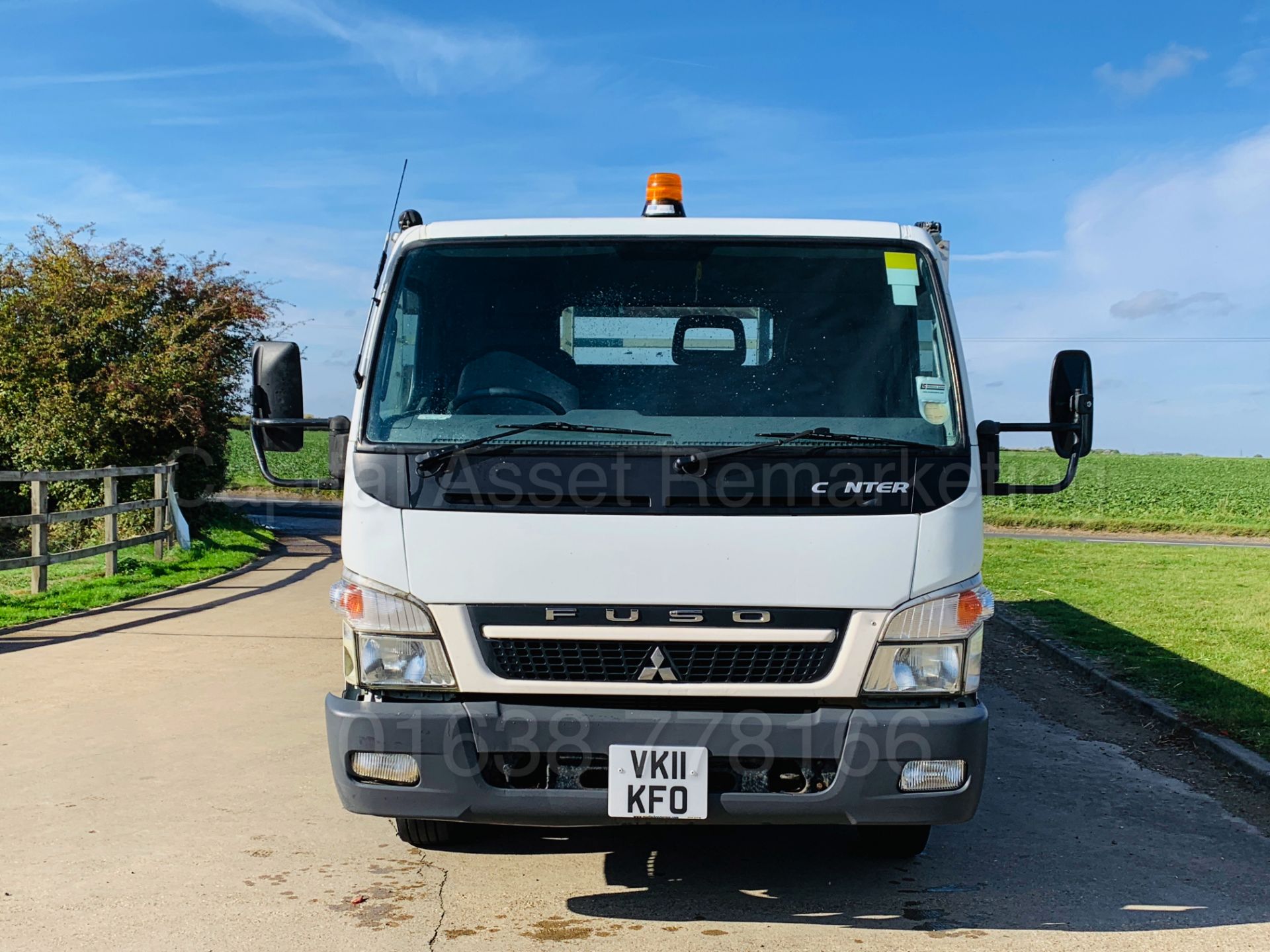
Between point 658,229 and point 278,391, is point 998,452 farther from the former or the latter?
point 278,391

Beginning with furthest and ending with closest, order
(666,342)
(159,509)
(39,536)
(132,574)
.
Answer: (159,509) < (132,574) < (39,536) < (666,342)

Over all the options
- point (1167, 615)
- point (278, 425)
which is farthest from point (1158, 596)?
point (278, 425)

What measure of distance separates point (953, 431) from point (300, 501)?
32.2m

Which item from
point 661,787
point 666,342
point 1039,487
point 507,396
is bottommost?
point 661,787

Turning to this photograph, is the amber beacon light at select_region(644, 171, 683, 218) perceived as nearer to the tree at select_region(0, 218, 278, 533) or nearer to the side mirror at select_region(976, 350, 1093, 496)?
the side mirror at select_region(976, 350, 1093, 496)

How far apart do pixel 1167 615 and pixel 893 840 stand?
9.10 meters

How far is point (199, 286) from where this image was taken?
2027 cm

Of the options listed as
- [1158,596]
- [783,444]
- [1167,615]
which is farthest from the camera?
[1158,596]

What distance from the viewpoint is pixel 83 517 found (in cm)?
1334

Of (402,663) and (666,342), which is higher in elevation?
(666,342)

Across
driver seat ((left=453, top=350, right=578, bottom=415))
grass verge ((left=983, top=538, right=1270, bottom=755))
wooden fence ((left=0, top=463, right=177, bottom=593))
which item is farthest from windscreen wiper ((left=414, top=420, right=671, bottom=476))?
wooden fence ((left=0, top=463, right=177, bottom=593))

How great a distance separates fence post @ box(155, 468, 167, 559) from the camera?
16156 millimetres

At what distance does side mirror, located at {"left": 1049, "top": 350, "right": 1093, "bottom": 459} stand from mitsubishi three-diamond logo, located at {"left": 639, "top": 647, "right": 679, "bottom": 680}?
175cm

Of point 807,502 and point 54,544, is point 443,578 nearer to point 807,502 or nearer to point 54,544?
point 807,502
